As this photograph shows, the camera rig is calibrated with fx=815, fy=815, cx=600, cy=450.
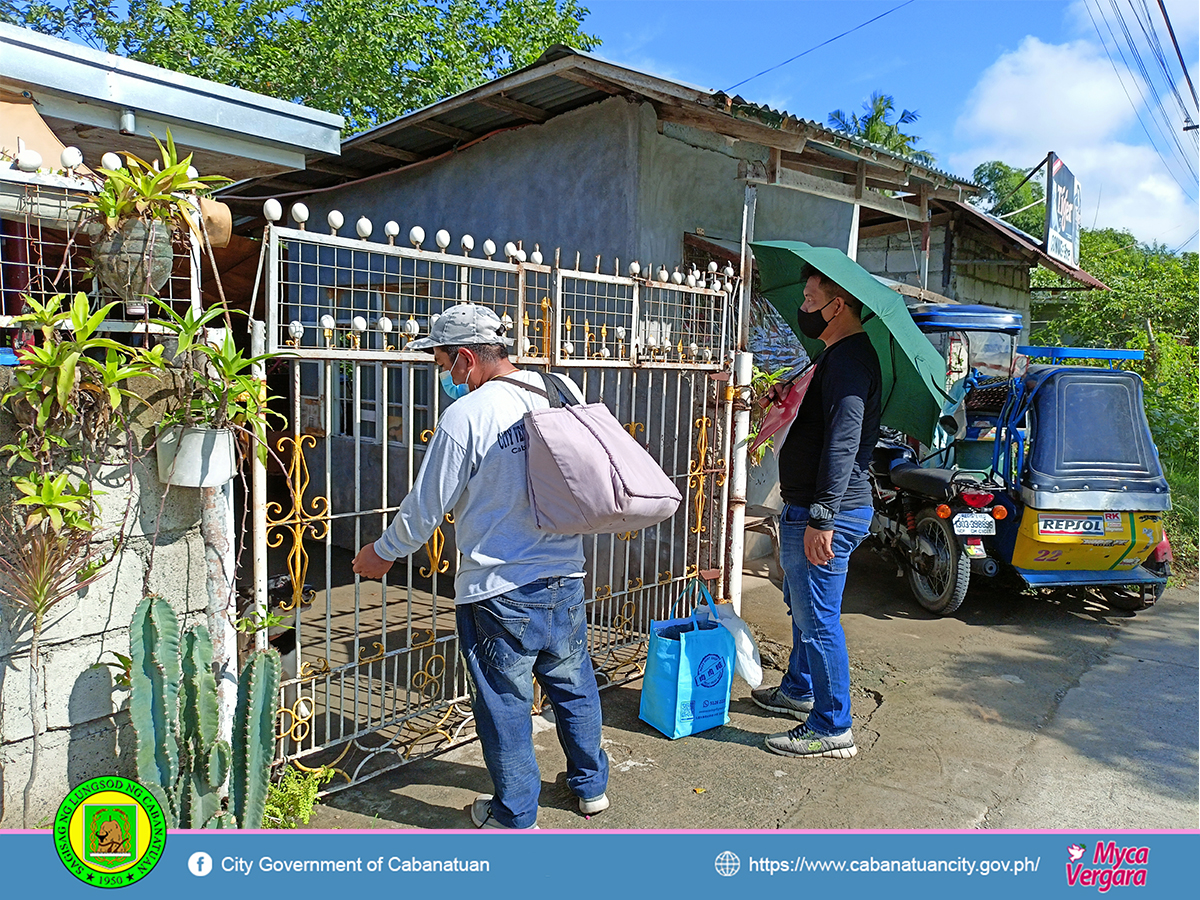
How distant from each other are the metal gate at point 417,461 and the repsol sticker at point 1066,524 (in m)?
2.39

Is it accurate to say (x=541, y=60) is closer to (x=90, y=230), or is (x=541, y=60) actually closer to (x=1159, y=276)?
(x=90, y=230)

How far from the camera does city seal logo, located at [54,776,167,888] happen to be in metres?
2.38

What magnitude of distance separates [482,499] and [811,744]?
2.03m

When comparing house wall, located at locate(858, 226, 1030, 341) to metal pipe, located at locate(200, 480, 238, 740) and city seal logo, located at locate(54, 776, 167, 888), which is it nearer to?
metal pipe, located at locate(200, 480, 238, 740)

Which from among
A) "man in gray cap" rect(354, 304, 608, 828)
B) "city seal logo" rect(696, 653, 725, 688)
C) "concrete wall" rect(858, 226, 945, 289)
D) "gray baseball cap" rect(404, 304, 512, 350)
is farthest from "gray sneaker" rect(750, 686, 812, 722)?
"concrete wall" rect(858, 226, 945, 289)

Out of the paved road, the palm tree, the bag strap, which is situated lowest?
the paved road

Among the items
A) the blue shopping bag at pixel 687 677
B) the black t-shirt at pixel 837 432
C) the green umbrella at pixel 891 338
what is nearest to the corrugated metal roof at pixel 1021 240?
the green umbrella at pixel 891 338

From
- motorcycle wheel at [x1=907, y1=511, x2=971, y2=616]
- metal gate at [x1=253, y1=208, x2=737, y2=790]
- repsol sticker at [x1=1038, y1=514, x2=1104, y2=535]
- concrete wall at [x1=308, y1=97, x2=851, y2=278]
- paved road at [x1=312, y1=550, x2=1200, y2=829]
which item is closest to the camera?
metal gate at [x1=253, y1=208, x2=737, y2=790]

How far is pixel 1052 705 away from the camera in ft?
14.6

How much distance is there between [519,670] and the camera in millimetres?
2770

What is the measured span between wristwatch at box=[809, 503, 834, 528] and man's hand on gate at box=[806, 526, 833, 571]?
1.9 inches
